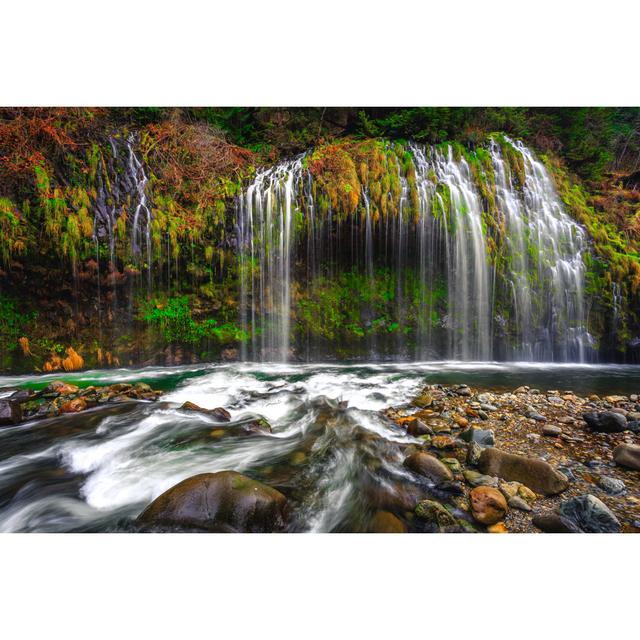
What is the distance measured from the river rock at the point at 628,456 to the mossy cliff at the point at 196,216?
4593 millimetres

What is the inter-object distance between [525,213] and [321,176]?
5099 mm

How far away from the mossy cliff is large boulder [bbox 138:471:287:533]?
4.84 m

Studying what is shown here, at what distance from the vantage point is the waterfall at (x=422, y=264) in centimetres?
658

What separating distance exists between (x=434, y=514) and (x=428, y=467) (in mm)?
465

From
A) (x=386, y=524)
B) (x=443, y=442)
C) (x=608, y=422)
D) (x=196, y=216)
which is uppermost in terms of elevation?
(x=196, y=216)

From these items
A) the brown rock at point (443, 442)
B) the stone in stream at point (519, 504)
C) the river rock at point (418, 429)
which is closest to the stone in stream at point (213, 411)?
the river rock at point (418, 429)

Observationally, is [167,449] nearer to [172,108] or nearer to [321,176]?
[321,176]

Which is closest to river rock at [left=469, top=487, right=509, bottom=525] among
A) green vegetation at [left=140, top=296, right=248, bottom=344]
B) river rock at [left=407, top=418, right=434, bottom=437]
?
river rock at [left=407, top=418, right=434, bottom=437]

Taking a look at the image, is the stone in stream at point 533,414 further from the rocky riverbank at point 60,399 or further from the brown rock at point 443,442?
the rocky riverbank at point 60,399

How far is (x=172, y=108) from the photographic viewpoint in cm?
653

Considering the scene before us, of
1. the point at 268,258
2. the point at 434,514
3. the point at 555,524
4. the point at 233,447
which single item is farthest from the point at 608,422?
the point at 268,258

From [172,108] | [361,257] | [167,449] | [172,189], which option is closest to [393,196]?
[361,257]

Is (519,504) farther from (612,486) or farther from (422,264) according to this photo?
(422,264)

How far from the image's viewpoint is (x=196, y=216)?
645cm
